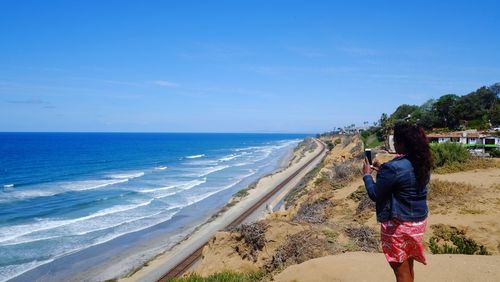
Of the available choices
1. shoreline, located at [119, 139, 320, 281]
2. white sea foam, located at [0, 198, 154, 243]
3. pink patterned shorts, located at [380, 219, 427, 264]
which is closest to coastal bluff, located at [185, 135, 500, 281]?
pink patterned shorts, located at [380, 219, 427, 264]

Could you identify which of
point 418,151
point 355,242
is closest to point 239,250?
point 355,242

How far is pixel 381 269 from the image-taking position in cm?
668

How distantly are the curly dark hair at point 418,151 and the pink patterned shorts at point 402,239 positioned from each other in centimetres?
41

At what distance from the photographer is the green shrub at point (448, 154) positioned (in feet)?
63.9

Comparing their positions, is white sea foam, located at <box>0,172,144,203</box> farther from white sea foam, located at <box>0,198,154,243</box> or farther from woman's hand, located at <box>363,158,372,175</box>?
woman's hand, located at <box>363,158,372,175</box>

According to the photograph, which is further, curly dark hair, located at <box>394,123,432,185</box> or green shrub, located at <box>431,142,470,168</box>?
green shrub, located at <box>431,142,470,168</box>

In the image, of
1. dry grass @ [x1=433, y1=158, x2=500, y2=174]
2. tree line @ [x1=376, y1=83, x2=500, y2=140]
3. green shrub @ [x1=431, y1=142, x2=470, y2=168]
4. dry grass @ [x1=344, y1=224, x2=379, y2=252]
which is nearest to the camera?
dry grass @ [x1=344, y1=224, x2=379, y2=252]

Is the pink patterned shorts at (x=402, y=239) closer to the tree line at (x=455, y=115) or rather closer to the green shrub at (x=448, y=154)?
the green shrub at (x=448, y=154)

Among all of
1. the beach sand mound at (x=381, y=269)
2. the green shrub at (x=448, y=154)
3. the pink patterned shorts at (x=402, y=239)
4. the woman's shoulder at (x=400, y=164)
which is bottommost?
the beach sand mound at (x=381, y=269)

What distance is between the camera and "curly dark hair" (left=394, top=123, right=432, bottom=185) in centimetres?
379

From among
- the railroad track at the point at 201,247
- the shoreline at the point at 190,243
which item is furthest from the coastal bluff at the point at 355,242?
the shoreline at the point at 190,243

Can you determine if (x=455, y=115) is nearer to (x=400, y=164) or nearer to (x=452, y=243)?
(x=452, y=243)

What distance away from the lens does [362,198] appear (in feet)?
47.9

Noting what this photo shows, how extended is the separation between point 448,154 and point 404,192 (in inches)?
690
